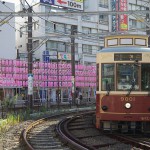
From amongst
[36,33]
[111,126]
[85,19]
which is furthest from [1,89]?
[111,126]

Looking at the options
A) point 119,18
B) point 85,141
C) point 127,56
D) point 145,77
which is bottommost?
point 85,141

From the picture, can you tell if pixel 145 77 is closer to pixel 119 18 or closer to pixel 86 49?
pixel 86 49

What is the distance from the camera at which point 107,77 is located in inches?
535

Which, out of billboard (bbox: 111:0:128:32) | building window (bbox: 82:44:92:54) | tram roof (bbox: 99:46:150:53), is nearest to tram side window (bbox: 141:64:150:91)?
tram roof (bbox: 99:46:150:53)

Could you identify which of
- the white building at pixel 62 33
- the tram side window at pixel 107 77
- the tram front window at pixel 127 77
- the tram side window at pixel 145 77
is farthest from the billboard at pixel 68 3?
the tram side window at pixel 145 77

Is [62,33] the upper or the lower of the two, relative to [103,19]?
lower

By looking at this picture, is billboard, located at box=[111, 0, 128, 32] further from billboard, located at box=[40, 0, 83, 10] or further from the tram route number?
the tram route number

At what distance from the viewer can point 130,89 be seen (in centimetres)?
1312

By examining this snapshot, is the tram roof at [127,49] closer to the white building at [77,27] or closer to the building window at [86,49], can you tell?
the white building at [77,27]

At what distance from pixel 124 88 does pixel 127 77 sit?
0.39 meters

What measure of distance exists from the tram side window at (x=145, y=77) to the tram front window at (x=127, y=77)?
19 cm

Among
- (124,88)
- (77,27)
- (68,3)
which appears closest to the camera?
(124,88)

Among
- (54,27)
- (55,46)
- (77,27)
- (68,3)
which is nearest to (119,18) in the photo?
(77,27)

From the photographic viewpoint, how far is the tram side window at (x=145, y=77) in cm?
1320
